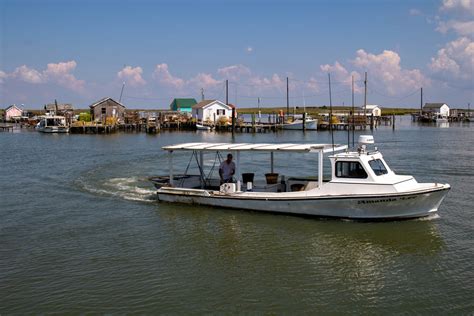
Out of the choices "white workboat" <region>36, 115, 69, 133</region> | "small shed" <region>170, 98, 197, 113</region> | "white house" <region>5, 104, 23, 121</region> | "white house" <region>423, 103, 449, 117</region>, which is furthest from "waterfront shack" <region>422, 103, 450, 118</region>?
"white house" <region>5, 104, 23, 121</region>

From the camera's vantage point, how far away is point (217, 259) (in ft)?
45.1

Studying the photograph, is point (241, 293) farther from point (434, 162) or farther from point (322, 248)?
point (434, 162)

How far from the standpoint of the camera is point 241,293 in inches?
450

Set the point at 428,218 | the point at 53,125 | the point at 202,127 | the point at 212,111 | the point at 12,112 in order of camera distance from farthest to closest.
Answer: the point at 12,112, the point at 212,111, the point at 53,125, the point at 202,127, the point at 428,218

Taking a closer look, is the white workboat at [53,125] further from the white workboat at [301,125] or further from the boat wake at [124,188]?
the boat wake at [124,188]

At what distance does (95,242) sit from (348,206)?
8.13m

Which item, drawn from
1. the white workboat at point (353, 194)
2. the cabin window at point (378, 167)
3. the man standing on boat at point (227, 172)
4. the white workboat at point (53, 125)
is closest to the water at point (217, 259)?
the white workboat at point (353, 194)

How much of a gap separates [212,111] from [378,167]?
2571 inches

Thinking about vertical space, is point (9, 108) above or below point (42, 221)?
above

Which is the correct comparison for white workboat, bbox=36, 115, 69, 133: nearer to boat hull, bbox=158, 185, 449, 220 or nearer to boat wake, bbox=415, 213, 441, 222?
boat hull, bbox=158, 185, 449, 220

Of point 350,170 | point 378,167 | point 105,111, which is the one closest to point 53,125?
point 105,111

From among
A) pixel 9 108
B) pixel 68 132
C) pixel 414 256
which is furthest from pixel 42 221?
pixel 9 108

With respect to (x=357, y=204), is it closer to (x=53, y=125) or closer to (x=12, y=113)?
(x=53, y=125)

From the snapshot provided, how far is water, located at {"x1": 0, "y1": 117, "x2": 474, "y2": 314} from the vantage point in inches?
434
